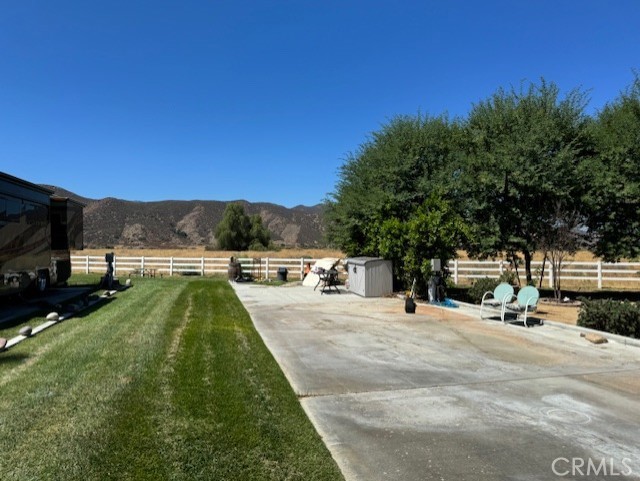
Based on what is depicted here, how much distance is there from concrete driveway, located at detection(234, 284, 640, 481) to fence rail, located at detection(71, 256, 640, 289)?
1468cm

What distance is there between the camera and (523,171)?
53.2ft

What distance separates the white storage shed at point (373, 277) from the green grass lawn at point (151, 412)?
27.2 feet

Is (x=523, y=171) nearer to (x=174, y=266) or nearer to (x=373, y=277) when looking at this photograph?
(x=373, y=277)

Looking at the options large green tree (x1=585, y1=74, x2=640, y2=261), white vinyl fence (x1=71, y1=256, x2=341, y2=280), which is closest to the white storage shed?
large green tree (x1=585, y1=74, x2=640, y2=261)

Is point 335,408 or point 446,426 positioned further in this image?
point 335,408

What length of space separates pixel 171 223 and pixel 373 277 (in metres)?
83.9

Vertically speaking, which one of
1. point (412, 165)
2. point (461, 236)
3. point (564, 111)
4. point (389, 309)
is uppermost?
point (564, 111)

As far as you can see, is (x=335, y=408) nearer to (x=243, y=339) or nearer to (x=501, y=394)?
(x=501, y=394)

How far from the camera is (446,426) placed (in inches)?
168

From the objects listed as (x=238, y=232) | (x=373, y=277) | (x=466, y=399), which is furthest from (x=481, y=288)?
(x=238, y=232)

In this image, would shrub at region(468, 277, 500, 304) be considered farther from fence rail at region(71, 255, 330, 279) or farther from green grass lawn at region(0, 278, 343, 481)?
fence rail at region(71, 255, 330, 279)

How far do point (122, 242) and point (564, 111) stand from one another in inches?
2886

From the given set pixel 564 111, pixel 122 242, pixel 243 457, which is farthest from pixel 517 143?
pixel 122 242

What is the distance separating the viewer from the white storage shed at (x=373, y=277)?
52.1ft
